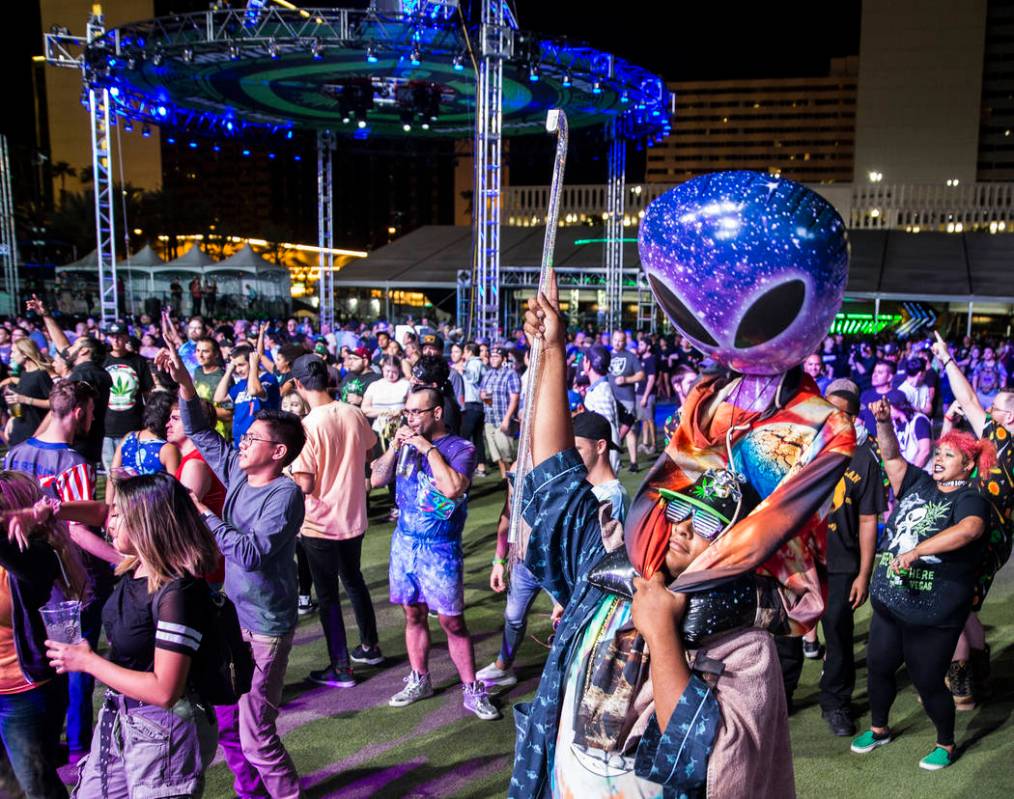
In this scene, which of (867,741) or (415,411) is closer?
(867,741)

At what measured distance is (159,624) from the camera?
2.18 m

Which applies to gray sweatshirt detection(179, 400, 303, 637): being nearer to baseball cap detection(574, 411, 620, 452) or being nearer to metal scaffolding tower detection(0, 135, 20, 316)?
baseball cap detection(574, 411, 620, 452)

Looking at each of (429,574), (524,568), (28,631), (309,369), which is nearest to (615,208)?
(309,369)

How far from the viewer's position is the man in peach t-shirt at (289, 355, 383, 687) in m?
4.41

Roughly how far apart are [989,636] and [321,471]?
440cm

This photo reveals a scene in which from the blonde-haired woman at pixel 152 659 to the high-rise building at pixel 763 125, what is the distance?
143m

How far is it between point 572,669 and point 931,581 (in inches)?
108

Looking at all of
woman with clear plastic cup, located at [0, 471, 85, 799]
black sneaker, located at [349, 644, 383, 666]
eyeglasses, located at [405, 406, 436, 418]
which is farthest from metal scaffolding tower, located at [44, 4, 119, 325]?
woman with clear plastic cup, located at [0, 471, 85, 799]

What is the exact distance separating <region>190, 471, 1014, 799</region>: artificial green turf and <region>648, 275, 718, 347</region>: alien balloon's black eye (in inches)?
110

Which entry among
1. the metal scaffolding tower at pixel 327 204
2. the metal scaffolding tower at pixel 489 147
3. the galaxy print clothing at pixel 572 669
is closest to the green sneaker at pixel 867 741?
the galaxy print clothing at pixel 572 669

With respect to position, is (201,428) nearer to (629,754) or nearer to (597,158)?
(629,754)

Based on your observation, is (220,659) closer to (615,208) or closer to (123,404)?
(123,404)

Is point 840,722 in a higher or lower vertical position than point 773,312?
lower

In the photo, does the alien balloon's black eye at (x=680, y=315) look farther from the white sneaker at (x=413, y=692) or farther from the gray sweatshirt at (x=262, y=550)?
the white sneaker at (x=413, y=692)
